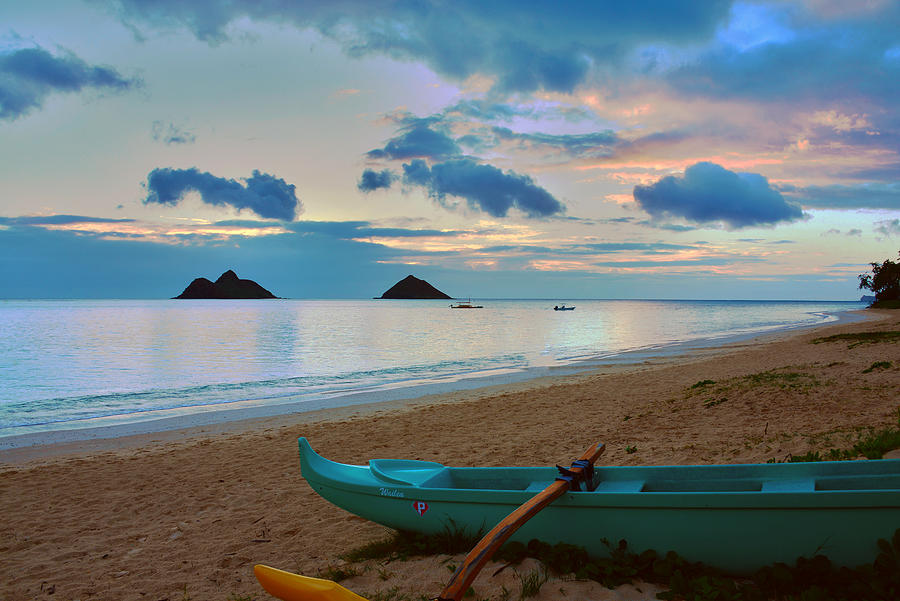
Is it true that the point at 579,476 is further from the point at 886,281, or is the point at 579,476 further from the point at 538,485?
the point at 886,281

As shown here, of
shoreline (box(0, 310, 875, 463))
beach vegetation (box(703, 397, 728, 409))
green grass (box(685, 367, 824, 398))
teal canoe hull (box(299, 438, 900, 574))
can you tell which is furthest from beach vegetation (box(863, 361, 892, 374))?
teal canoe hull (box(299, 438, 900, 574))

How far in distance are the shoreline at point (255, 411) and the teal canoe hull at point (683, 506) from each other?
31.0 feet

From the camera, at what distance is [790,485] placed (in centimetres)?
455

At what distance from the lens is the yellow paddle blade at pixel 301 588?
3334mm

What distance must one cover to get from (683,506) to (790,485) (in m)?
1.10

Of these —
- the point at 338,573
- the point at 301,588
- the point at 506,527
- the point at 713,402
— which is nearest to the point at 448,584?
the point at 506,527

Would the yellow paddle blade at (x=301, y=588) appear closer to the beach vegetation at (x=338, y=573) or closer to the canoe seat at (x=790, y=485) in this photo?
the beach vegetation at (x=338, y=573)

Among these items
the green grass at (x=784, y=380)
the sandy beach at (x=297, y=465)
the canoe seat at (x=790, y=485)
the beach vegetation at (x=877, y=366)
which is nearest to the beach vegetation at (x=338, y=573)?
the sandy beach at (x=297, y=465)

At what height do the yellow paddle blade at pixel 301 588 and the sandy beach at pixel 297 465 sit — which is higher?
the yellow paddle blade at pixel 301 588

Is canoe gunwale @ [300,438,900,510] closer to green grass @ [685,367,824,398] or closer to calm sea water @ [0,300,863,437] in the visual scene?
green grass @ [685,367,824,398]

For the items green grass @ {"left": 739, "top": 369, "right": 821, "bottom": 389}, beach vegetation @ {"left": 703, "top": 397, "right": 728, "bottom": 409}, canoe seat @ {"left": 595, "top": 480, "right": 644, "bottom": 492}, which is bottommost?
beach vegetation @ {"left": 703, "top": 397, "right": 728, "bottom": 409}

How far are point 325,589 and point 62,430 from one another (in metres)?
14.1

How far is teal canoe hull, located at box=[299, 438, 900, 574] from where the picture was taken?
3855mm

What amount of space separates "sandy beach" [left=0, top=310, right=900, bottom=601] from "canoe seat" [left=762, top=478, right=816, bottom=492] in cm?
148
